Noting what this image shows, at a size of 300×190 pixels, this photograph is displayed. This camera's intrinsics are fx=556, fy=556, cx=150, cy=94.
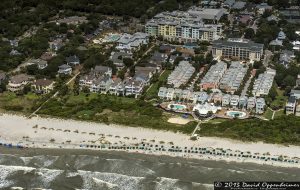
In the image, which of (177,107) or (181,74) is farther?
(181,74)

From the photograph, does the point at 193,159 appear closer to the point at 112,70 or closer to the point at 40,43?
the point at 112,70

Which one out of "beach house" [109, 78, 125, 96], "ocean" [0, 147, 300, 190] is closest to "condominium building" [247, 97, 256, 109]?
"ocean" [0, 147, 300, 190]

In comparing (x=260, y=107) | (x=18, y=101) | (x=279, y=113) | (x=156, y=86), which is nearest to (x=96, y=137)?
(x=18, y=101)

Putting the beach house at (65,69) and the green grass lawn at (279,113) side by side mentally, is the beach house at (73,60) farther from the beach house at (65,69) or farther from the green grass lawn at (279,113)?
the green grass lawn at (279,113)

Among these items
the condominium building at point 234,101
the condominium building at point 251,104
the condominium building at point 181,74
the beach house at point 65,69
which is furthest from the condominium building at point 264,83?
the beach house at point 65,69

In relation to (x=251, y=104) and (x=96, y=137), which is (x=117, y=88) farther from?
(x=251, y=104)

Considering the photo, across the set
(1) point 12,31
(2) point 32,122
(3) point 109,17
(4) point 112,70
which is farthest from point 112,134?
(3) point 109,17
